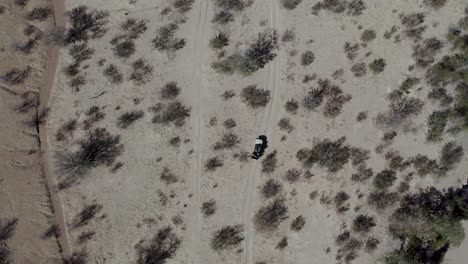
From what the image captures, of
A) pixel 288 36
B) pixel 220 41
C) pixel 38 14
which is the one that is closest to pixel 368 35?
pixel 288 36

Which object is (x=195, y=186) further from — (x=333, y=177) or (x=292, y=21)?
(x=292, y=21)

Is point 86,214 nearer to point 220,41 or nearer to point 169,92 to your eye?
point 169,92

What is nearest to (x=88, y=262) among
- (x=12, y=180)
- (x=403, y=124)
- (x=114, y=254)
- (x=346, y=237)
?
(x=114, y=254)

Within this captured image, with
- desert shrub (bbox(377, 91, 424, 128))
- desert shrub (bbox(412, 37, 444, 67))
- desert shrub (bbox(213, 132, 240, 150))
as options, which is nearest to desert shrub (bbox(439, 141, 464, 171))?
desert shrub (bbox(377, 91, 424, 128))

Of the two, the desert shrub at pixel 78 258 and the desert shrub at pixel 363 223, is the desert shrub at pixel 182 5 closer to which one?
the desert shrub at pixel 78 258

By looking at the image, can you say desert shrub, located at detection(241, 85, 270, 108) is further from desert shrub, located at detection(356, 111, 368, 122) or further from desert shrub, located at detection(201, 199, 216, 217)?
desert shrub, located at detection(201, 199, 216, 217)

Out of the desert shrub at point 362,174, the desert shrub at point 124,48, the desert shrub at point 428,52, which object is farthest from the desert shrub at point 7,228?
the desert shrub at point 428,52
